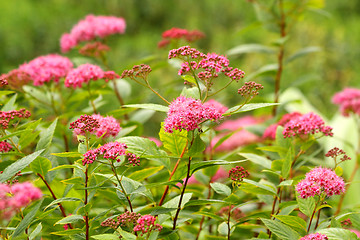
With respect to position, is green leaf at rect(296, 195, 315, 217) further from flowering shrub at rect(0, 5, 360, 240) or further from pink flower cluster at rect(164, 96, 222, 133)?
pink flower cluster at rect(164, 96, 222, 133)

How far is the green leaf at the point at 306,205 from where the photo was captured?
721mm

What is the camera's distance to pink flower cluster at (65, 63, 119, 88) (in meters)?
1.01

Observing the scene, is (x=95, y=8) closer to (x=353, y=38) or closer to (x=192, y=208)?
(x=353, y=38)

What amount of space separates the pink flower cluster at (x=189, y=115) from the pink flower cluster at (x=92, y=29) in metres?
0.81

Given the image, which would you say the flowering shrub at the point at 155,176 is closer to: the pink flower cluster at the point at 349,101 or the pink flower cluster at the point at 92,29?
the pink flower cluster at the point at 92,29

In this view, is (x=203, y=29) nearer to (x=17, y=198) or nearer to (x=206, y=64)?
(x=206, y=64)

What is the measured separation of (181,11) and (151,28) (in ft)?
1.14

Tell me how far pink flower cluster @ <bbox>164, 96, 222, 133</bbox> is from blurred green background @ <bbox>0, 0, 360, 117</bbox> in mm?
2281

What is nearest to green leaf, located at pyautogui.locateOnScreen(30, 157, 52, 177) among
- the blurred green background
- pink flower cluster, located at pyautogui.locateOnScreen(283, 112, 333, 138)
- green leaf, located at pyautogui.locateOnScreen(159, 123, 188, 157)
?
green leaf, located at pyautogui.locateOnScreen(159, 123, 188, 157)

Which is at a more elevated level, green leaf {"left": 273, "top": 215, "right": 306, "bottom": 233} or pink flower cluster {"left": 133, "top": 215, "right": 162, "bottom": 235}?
pink flower cluster {"left": 133, "top": 215, "right": 162, "bottom": 235}

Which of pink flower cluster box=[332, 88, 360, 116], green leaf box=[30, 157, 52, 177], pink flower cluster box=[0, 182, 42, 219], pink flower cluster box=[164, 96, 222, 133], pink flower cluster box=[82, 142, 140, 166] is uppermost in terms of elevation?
pink flower cluster box=[164, 96, 222, 133]

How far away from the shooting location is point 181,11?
4.40m

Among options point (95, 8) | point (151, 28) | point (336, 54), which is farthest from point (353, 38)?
point (95, 8)

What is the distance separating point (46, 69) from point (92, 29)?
1.10 feet
